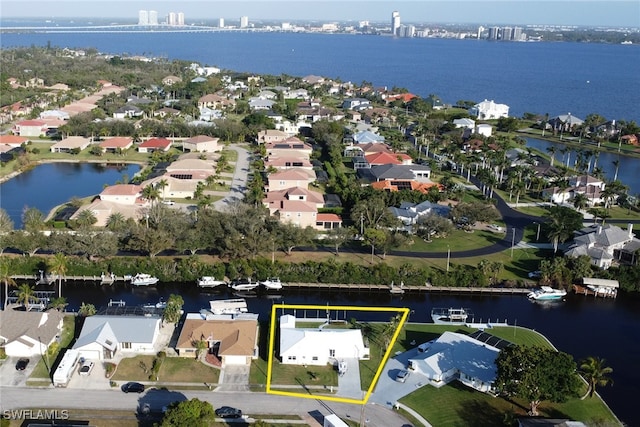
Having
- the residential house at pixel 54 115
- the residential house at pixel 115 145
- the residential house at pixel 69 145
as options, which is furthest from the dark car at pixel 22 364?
the residential house at pixel 54 115

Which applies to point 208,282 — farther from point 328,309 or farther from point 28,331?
point 28,331

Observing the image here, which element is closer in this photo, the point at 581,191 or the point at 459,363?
the point at 459,363

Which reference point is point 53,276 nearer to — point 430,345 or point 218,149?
point 430,345

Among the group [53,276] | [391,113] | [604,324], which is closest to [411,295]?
[604,324]

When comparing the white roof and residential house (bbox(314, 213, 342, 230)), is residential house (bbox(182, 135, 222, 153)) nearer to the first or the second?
residential house (bbox(314, 213, 342, 230))

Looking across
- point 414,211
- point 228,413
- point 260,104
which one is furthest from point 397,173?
point 260,104

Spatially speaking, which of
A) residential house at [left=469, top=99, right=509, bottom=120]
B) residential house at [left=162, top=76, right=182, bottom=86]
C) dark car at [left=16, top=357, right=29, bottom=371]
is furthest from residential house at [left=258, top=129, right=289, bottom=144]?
residential house at [left=162, top=76, right=182, bottom=86]
